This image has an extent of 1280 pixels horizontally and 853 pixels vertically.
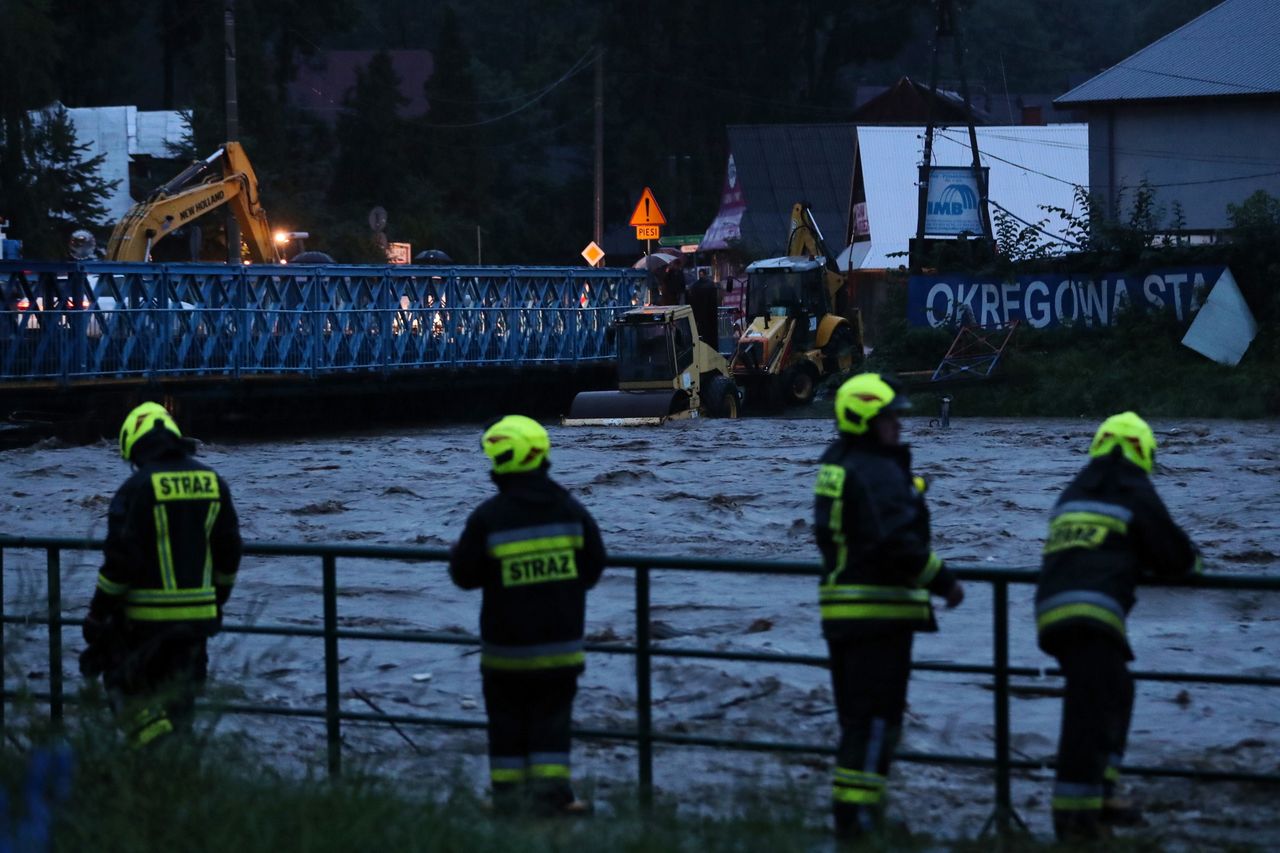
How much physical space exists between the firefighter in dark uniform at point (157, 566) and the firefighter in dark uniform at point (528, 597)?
145 cm

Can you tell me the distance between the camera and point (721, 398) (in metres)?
33.5

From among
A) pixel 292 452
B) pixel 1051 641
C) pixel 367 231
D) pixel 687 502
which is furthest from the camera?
pixel 367 231

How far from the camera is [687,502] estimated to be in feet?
69.9

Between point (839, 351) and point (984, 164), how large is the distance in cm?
2335

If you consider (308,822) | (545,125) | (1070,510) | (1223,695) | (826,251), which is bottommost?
(1223,695)

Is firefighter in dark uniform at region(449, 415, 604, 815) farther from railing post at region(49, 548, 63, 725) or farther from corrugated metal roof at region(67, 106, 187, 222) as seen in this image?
corrugated metal roof at region(67, 106, 187, 222)

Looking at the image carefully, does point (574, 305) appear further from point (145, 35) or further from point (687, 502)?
point (145, 35)

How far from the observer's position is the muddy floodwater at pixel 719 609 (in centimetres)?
799

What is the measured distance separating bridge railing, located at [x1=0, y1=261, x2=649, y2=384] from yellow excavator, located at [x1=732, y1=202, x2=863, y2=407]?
3.59m

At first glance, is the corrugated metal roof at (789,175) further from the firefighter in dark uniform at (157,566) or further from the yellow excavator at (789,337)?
the firefighter in dark uniform at (157,566)

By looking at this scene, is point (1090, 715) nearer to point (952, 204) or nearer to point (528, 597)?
point (528, 597)

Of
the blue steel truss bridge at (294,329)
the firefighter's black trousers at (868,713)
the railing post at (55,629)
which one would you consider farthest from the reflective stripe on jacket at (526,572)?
the blue steel truss bridge at (294,329)

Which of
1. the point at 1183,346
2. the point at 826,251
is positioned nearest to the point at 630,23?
the point at 826,251

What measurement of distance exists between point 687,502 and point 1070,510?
15042 millimetres
